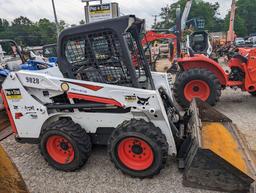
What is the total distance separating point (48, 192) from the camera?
3.06 meters

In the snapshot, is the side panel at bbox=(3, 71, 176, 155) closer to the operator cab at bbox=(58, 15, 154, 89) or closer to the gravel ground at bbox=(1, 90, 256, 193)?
the operator cab at bbox=(58, 15, 154, 89)

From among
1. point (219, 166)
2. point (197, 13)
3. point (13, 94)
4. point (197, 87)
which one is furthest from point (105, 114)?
point (197, 13)

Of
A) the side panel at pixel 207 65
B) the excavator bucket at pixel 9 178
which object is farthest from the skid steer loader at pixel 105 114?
the side panel at pixel 207 65

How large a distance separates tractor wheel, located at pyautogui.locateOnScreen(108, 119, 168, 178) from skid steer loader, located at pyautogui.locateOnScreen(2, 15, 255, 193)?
12 mm

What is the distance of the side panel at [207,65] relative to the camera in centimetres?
593

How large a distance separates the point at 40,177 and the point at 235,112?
4.32 meters

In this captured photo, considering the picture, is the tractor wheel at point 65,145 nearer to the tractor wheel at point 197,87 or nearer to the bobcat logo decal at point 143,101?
the bobcat logo decal at point 143,101

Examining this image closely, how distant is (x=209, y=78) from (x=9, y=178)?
184 inches

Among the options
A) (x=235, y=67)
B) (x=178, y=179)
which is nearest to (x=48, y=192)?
(x=178, y=179)

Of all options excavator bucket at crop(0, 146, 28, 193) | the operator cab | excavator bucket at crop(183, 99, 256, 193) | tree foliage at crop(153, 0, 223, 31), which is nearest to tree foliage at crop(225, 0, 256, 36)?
tree foliage at crop(153, 0, 223, 31)

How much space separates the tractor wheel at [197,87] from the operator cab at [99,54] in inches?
102

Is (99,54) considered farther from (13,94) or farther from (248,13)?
(248,13)

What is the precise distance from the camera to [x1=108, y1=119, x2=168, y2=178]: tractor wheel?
3.03m

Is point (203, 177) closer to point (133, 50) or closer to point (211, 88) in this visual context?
point (133, 50)
